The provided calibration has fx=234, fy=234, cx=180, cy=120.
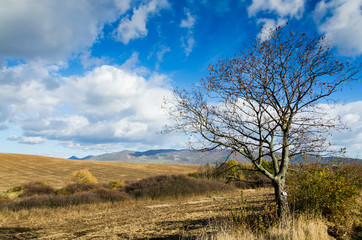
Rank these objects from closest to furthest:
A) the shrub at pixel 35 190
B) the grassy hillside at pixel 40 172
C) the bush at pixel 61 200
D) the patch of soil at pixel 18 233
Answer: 1. the patch of soil at pixel 18 233
2. the bush at pixel 61 200
3. the shrub at pixel 35 190
4. the grassy hillside at pixel 40 172

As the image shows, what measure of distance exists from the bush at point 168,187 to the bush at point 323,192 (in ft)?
66.7

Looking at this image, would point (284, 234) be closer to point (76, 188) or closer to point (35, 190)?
point (76, 188)

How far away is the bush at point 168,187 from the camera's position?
1140 inches

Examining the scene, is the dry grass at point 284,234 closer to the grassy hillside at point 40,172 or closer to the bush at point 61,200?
the bush at point 61,200

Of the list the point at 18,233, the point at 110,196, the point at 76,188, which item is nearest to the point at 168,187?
the point at 110,196

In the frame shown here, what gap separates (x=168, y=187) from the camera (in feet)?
98.2

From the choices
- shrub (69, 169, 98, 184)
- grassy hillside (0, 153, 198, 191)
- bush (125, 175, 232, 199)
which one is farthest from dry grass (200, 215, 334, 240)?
grassy hillside (0, 153, 198, 191)

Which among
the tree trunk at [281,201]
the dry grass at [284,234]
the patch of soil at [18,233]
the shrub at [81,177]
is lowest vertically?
the patch of soil at [18,233]

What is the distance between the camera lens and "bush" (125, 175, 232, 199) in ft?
95.0

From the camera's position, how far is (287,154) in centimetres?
853

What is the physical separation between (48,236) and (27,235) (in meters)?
1.43

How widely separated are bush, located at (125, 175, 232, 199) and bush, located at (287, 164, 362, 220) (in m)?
20.3

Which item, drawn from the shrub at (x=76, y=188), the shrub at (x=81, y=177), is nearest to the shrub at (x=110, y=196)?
the shrub at (x=76, y=188)

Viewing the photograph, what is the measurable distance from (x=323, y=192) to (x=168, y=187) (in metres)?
22.6
